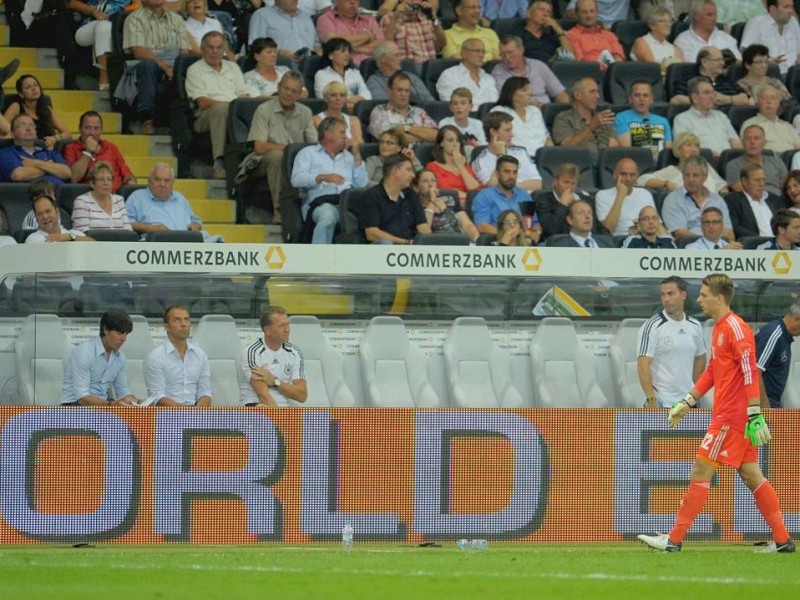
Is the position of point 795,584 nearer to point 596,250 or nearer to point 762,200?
point 596,250

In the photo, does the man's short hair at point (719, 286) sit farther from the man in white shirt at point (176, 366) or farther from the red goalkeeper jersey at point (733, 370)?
the man in white shirt at point (176, 366)

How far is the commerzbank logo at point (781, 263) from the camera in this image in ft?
47.1

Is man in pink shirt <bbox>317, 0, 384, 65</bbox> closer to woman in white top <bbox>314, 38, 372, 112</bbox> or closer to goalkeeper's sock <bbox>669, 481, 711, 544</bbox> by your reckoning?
woman in white top <bbox>314, 38, 372, 112</bbox>

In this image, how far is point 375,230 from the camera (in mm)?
14672

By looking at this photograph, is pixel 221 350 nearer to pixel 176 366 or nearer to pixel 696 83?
pixel 176 366

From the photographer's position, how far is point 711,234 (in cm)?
1560

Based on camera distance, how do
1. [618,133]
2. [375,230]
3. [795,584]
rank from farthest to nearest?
[618,133]
[375,230]
[795,584]

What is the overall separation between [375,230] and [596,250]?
6.62 ft

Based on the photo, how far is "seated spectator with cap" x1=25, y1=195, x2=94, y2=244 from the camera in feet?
45.3

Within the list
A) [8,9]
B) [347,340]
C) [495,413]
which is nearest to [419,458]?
[495,413]

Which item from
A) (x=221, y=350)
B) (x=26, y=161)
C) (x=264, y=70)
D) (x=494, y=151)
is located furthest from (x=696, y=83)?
(x=26, y=161)

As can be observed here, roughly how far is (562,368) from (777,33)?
804 cm

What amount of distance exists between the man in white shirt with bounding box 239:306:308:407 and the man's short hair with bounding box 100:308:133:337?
0.99 meters

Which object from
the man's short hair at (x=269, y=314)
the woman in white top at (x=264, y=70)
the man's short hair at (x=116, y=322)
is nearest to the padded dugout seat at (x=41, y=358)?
the man's short hair at (x=116, y=322)
